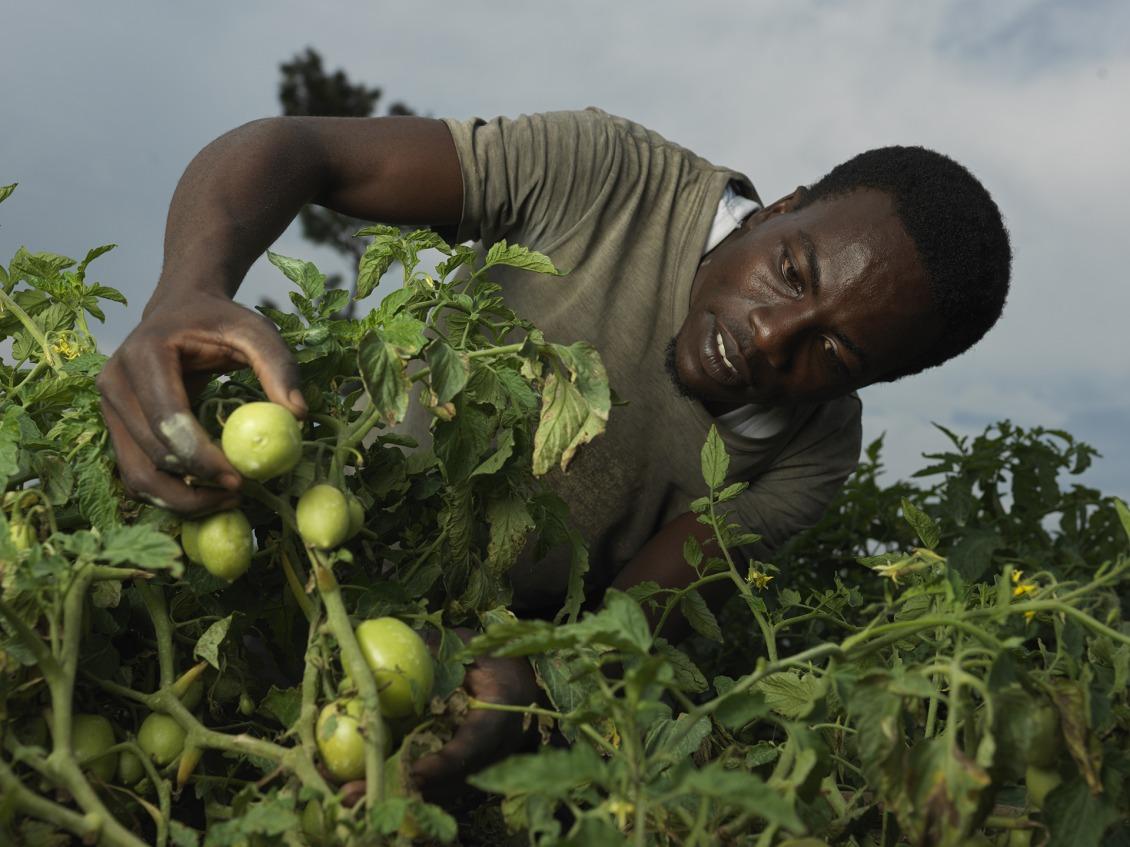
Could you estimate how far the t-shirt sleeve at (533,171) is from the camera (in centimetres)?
210

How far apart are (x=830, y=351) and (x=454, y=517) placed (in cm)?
106

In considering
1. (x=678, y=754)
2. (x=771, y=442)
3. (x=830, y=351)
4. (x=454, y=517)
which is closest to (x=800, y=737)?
(x=678, y=754)

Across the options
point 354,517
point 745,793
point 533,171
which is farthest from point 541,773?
point 533,171

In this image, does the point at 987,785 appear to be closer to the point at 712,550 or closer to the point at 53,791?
the point at 53,791

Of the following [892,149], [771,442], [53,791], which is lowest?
[53,791]

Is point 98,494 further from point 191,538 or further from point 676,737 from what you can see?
point 676,737

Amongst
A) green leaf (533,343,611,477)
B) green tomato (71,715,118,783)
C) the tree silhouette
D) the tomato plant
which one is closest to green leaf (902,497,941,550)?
the tomato plant

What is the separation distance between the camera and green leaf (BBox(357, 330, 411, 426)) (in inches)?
37.2

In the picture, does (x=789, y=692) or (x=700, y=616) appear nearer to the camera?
(x=789, y=692)

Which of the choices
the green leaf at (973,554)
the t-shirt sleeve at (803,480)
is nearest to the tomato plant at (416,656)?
the green leaf at (973,554)

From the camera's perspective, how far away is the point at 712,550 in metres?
2.36

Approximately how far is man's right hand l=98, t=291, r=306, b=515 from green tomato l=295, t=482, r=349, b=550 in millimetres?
79

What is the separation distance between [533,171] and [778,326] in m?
0.63

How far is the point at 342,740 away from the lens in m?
0.83
